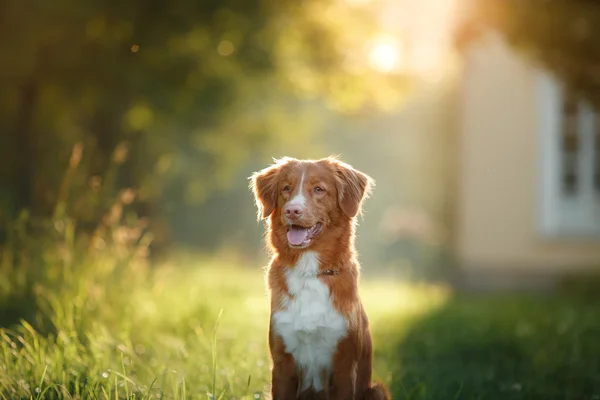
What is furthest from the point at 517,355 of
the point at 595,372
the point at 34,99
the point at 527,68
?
the point at 527,68

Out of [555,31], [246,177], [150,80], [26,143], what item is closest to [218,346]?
[246,177]

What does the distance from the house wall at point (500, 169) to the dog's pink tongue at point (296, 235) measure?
39.9 feet

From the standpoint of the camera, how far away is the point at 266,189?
475 cm

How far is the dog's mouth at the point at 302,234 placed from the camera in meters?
4.50

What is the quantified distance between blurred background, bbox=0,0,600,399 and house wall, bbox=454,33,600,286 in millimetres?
38

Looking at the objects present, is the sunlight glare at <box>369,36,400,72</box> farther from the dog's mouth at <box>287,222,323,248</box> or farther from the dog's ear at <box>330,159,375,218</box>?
the dog's mouth at <box>287,222,323,248</box>

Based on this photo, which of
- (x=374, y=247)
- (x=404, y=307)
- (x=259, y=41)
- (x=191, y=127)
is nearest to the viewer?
(x=404, y=307)

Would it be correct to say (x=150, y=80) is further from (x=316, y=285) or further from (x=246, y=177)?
(x=316, y=285)

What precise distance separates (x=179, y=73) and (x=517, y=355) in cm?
658

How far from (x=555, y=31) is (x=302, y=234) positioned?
6.85 metres

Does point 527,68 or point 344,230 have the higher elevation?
point 527,68

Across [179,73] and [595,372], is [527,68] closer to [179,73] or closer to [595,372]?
[179,73]

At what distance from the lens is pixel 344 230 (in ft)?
15.4

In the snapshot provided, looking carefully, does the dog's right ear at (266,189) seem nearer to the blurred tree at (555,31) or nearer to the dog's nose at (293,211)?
the dog's nose at (293,211)
